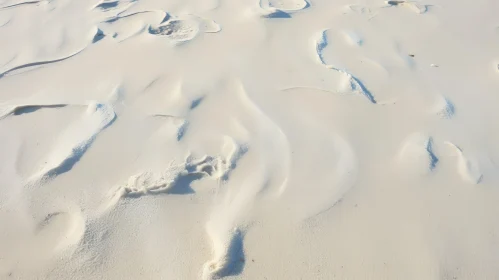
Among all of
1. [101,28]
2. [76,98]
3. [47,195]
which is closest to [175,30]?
[101,28]

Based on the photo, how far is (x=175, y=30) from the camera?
2443mm

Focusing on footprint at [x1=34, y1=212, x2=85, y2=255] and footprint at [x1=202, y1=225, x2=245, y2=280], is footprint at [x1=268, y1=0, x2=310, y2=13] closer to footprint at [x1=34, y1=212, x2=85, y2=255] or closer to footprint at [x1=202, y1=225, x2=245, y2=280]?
footprint at [x1=202, y1=225, x2=245, y2=280]

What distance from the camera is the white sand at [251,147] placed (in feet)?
4.30

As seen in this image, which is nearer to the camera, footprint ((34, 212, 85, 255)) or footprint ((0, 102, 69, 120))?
footprint ((34, 212, 85, 255))

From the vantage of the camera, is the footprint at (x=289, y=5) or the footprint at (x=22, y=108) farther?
the footprint at (x=289, y=5)

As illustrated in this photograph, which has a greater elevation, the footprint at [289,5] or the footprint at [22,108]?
the footprint at [22,108]

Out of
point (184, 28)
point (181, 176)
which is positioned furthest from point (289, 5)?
point (181, 176)

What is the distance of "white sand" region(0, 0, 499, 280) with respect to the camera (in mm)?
1311

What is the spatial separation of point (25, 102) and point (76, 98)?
220 mm

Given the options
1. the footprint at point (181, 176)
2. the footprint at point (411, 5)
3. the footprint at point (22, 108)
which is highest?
the footprint at point (22, 108)

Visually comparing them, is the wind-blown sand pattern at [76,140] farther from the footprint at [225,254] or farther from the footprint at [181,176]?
the footprint at [225,254]

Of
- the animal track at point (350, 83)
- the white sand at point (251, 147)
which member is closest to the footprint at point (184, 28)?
the white sand at point (251, 147)

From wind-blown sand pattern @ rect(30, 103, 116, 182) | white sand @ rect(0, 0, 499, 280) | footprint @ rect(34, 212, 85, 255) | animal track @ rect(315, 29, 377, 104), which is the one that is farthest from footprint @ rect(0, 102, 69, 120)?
animal track @ rect(315, 29, 377, 104)

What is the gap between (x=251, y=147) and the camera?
5.39 ft
